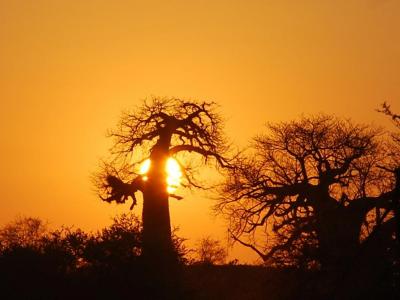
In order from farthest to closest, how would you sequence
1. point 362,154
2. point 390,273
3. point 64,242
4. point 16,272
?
point 362,154 < point 64,242 < point 16,272 < point 390,273

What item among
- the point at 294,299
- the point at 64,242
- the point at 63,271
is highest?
the point at 64,242

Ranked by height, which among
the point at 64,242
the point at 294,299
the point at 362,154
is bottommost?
the point at 294,299

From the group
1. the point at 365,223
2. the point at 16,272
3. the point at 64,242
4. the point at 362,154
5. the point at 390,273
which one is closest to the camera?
the point at 390,273

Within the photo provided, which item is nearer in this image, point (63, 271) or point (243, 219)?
point (63, 271)

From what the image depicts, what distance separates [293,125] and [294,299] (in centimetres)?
1549

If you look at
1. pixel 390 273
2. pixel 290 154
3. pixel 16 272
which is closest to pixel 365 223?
pixel 390 273

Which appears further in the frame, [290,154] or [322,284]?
[290,154]

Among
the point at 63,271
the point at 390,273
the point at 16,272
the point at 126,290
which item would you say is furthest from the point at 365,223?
the point at 16,272

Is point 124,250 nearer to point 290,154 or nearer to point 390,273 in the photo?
point 390,273

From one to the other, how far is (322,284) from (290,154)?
13.5m

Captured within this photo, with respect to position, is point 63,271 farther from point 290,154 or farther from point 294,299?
point 290,154

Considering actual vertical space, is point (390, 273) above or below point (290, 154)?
below

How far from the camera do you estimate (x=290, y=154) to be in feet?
100

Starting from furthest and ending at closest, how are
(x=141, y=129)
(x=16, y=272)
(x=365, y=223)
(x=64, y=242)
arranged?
(x=141, y=129)
(x=365, y=223)
(x=64, y=242)
(x=16, y=272)
